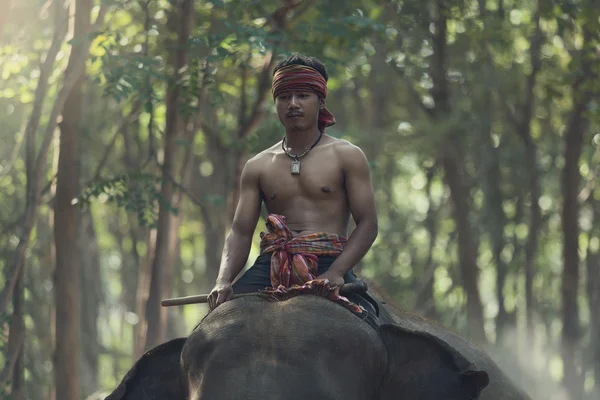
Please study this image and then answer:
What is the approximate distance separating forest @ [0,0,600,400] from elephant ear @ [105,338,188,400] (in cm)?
152

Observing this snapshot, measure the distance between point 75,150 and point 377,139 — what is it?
21.2ft

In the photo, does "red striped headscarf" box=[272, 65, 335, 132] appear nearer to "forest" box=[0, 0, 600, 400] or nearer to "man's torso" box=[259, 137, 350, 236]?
"man's torso" box=[259, 137, 350, 236]

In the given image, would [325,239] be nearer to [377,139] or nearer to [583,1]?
[583,1]

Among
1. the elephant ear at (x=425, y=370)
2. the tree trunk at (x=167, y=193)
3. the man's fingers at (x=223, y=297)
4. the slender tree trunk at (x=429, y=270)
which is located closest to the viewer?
the elephant ear at (x=425, y=370)

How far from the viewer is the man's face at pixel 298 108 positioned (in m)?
4.70

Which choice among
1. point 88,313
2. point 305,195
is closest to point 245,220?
point 305,195

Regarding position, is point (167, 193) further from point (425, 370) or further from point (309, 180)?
point (425, 370)

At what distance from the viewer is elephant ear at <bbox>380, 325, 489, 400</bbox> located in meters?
4.25

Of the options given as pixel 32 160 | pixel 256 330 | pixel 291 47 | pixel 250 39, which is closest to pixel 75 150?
pixel 32 160

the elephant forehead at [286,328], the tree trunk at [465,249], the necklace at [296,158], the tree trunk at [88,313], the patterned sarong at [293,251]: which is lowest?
the tree trunk at [88,313]

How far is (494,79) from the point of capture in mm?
16297

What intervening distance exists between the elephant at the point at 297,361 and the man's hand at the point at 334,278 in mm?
141

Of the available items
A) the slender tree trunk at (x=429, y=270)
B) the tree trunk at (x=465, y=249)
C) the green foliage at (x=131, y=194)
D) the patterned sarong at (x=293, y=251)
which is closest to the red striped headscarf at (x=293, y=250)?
the patterned sarong at (x=293, y=251)

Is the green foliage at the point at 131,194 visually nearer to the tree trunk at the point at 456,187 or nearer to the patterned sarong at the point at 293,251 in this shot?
the patterned sarong at the point at 293,251
